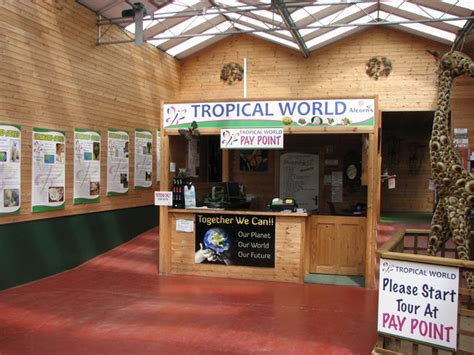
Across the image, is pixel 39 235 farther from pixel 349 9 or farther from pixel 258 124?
pixel 349 9

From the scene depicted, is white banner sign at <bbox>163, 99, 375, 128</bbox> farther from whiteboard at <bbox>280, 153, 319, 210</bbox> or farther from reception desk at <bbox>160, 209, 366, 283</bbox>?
whiteboard at <bbox>280, 153, 319, 210</bbox>

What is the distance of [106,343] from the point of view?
471cm

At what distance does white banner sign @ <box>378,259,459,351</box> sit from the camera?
374 cm

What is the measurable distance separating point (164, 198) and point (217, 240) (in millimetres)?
1085

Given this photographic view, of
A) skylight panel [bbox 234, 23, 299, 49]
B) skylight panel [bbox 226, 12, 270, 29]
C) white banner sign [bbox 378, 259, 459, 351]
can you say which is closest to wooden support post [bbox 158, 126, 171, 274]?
white banner sign [bbox 378, 259, 459, 351]

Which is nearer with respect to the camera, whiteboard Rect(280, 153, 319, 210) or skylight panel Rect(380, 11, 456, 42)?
skylight panel Rect(380, 11, 456, 42)

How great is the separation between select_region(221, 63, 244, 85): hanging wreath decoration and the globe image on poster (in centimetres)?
638

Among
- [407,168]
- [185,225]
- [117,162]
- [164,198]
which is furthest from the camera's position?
[407,168]

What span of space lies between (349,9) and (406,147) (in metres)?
6.05

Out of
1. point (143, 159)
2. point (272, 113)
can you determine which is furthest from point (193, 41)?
point (272, 113)

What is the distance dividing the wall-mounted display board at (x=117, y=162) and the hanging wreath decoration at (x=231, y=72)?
394 centimetres

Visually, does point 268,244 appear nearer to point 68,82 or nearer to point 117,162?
point 117,162

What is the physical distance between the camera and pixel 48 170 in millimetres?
7766

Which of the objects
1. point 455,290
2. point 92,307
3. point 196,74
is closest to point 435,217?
point 455,290
